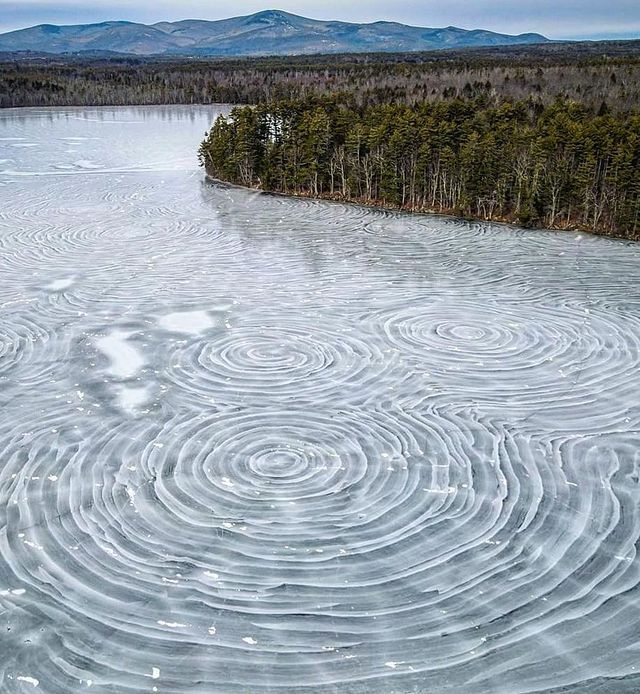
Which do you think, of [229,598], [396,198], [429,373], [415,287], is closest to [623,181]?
[396,198]

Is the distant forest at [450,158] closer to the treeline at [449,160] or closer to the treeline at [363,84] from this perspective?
→ the treeline at [449,160]

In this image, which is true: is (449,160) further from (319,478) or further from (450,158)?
(319,478)

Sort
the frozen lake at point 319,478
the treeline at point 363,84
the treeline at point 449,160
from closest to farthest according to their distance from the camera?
the frozen lake at point 319,478, the treeline at point 449,160, the treeline at point 363,84

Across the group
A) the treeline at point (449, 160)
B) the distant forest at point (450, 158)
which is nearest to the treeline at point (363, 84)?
the distant forest at point (450, 158)

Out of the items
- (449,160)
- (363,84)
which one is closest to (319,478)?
(449,160)

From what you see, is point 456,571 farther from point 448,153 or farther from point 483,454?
point 448,153

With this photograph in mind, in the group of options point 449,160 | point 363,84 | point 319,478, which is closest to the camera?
point 319,478

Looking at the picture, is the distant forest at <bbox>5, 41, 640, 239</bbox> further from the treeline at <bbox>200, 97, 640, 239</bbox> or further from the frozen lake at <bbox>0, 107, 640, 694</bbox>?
the frozen lake at <bbox>0, 107, 640, 694</bbox>
